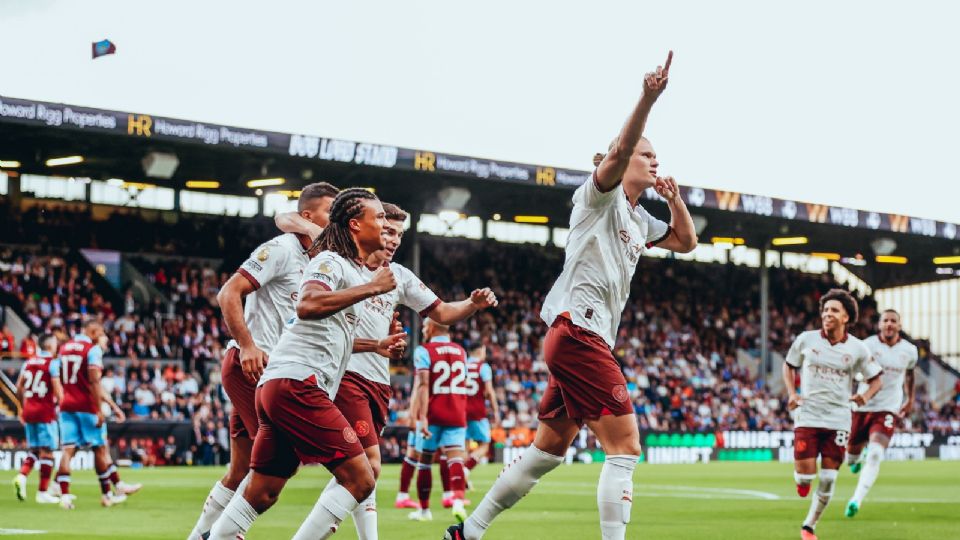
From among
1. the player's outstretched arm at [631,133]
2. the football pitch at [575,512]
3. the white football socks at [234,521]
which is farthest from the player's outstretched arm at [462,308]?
the football pitch at [575,512]

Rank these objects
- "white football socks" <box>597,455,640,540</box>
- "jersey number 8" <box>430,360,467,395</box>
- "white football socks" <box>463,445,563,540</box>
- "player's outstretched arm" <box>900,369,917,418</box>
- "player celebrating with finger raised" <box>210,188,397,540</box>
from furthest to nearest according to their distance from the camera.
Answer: "player's outstretched arm" <box>900,369,917,418</box>
"jersey number 8" <box>430,360,467,395</box>
"white football socks" <box>463,445,563,540</box>
"white football socks" <box>597,455,640,540</box>
"player celebrating with finger raised" <box>210,188,397,540</box>

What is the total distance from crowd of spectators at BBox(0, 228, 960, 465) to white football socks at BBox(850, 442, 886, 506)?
11606mm

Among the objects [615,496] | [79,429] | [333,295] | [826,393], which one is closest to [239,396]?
[333,295]

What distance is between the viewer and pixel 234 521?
7477mm

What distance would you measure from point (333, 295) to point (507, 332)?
1442 inches

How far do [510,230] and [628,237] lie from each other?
139ft

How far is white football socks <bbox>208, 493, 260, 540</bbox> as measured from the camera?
7.46 metres

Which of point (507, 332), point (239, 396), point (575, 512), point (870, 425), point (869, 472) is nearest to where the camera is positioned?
point (239, 396)

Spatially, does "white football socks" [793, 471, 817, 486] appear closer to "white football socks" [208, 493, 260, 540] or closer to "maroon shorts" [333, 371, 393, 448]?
"maroon shorts" [333, 371, 393, 448]

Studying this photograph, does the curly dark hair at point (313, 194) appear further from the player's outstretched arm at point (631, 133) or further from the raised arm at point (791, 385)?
the raised arm at point (791, 385)

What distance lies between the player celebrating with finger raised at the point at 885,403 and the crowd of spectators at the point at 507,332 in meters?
11.5

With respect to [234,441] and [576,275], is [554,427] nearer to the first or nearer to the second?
[576,275]

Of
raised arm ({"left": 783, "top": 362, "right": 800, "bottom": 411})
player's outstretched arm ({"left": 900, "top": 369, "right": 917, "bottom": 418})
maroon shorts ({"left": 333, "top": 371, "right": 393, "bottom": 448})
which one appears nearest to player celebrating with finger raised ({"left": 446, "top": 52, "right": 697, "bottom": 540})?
maroon shorts ({"left": 333, "top": 371, "right": 393, "bottom": 448})

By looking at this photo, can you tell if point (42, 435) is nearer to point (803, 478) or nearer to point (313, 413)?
point (803, 478)
